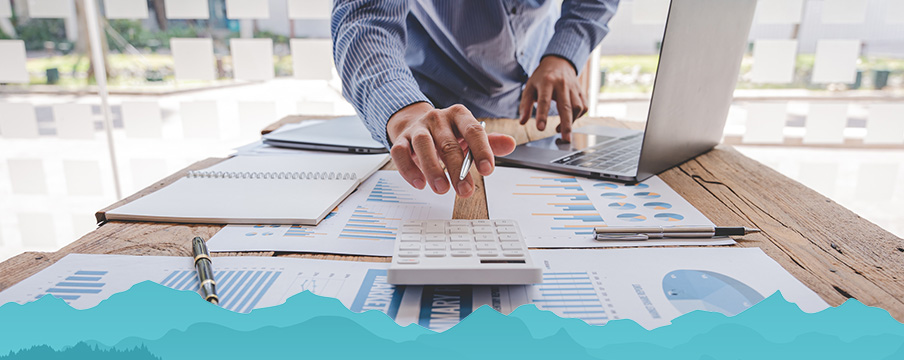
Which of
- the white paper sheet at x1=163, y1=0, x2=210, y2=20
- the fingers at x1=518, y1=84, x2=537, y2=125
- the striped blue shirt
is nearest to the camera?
the striped blue shirt

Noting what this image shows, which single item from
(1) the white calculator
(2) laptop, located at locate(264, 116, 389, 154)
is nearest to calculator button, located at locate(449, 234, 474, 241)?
(1) the white calculator

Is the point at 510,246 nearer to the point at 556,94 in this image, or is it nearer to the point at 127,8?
the point at 556,94

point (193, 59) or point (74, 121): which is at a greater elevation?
point (193, 59)

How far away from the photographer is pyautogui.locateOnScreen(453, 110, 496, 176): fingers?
2.05ft

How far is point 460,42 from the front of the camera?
118 centimetres

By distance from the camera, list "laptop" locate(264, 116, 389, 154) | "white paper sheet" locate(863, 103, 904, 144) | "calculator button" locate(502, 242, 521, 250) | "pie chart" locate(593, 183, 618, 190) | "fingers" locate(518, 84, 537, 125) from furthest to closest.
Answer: "white paper sheet" locate(863, 103, 904, 144)
"fingers" locate(518, 84, 537, 125)
"laptop" locate(264, 116, 389, 154)
"pie chart" locate(593, 183, 618, 190)
"calculator button" locate(502, 242, 521, 250)

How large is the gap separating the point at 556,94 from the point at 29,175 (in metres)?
2.48

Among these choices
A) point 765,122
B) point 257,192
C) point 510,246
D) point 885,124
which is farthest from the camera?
point 765,122

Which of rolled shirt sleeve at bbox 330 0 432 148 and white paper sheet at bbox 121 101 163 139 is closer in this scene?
rolled shirt sleeve at bbox 330 0 432 148

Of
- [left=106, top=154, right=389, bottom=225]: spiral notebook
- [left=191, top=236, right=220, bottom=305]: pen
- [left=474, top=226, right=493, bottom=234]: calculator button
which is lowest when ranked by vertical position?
[left=106, top=154, right=389, bottom=225]: spiral notebook

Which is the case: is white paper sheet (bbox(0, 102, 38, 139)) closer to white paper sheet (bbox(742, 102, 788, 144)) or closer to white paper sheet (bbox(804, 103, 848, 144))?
white paper sheet (bbox(742, 102, 788, 144))

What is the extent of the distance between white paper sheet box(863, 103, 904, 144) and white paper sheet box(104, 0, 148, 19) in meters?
3.06

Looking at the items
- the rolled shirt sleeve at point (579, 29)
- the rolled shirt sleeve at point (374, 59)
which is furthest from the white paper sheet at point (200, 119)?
the rolled shirt sleeve at point (579, 29)

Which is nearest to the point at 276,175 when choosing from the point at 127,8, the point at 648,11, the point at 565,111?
the point at 565,111
